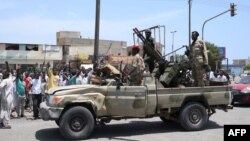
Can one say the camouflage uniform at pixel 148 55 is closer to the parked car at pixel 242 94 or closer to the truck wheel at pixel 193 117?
the truck wheel at pixel 193 117

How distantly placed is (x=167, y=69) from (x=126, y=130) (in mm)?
2024

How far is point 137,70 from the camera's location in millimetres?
11328

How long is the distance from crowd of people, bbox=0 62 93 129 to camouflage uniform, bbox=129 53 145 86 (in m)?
1.40

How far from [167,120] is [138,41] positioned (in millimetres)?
2456

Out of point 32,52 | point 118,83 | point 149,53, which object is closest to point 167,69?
point 149,53

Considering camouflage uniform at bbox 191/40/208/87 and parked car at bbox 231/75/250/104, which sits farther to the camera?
parked car at bbox 231/75/250/104

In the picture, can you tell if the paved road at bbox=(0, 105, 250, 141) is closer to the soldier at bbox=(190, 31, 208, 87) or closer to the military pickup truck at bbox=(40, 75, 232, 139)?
the military pickup truck at bbox=(40, 75, 232, 139)

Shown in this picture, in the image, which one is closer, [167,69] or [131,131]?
[131,131]

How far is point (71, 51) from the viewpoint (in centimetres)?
7156

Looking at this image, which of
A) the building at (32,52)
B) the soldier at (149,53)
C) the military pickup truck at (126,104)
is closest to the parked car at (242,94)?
the military pickup truck at (126,104)

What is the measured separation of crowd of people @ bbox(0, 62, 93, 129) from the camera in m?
12.2

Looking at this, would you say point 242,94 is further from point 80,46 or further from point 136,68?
point 80,46

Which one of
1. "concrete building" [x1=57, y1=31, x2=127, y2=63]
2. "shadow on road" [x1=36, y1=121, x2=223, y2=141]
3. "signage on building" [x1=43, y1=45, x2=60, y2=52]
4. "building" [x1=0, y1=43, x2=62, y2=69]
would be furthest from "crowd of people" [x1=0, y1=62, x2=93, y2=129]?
"concrete building" [x1=57, y1=31, x2=127, y2=63]

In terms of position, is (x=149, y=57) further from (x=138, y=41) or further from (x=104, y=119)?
(x=104, y=119)
